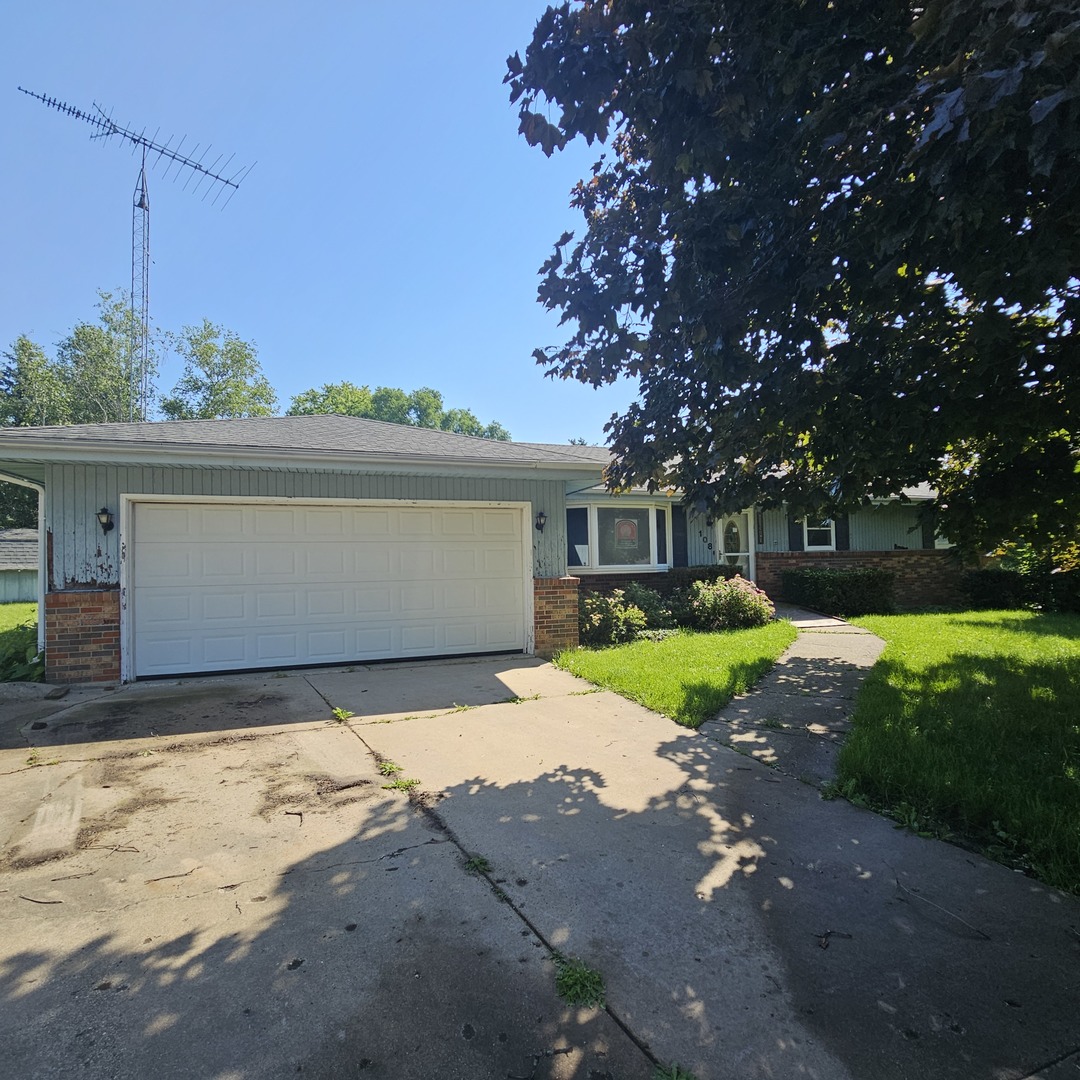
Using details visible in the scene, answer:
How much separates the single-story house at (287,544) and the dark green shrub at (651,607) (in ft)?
6.70

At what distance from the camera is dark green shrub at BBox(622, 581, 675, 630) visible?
34.8 feet

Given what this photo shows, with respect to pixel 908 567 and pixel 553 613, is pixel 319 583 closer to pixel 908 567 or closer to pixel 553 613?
pixel 553 613

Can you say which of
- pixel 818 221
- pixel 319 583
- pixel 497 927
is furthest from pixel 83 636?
pixel 818 221

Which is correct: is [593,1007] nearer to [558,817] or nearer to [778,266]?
[558,817]

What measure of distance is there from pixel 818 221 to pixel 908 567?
47.6ft

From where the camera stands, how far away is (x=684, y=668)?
741cm

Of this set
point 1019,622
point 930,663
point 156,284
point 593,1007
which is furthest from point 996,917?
point 156,284

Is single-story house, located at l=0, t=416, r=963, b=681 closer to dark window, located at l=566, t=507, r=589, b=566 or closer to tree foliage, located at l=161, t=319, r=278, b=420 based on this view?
dark window, located at l=566, t=507, r=589, b=566

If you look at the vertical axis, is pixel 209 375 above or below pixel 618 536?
above

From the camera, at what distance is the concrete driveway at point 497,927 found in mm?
1925

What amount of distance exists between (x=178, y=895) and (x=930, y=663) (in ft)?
26.5

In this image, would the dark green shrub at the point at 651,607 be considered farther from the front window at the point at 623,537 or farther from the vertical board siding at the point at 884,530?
the vertical board siding at the point at 884,530

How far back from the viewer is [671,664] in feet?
25.1

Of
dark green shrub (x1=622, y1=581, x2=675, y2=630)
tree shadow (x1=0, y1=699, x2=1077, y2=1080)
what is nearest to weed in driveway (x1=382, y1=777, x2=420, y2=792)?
tree shadow (x1=0, y1=699, x2=1077, y2=1080)
